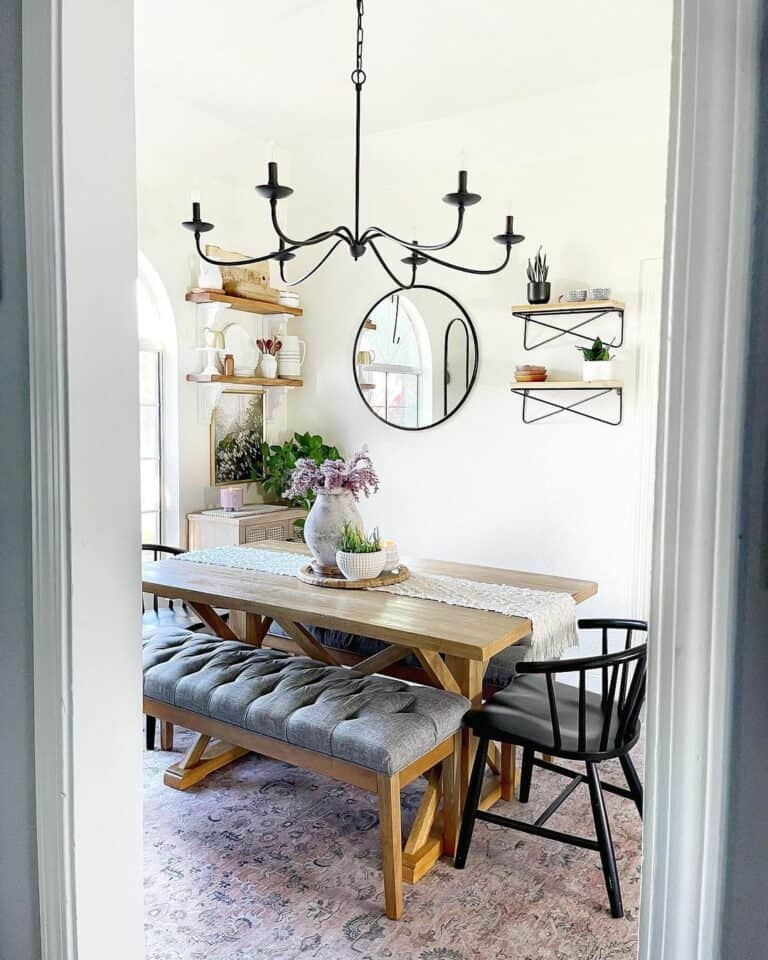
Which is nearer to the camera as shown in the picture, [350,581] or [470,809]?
[470,809]

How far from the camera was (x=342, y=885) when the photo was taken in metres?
2.19

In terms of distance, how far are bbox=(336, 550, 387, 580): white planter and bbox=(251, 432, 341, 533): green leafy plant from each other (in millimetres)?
1706

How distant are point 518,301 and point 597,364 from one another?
0.67 meters

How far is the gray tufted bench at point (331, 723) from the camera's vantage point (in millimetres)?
2084

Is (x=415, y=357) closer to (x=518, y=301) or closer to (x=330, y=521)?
(x=518, y=301)

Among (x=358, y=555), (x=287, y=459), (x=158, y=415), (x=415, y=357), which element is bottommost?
(x=358, y=555)

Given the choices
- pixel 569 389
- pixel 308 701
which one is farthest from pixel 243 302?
pixel 308 701

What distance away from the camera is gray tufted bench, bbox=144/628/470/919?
2.08 meters
